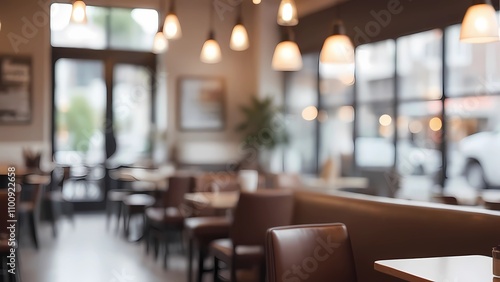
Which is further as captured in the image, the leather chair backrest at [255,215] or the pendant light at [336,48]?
the leather chair backrest at [255,215]

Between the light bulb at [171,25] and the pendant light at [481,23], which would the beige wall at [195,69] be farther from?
the pendant light at [481,23]

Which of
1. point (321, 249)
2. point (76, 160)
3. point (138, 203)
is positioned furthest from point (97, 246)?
point (321, 249)

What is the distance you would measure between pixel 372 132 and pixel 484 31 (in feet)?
18.5

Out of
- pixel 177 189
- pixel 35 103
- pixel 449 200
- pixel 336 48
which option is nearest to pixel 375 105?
pixel 177 189

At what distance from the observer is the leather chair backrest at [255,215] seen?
5031 mm

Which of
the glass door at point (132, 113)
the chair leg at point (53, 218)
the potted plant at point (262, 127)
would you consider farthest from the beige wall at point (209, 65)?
the chair leg at point (53, 218)

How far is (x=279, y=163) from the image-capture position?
38.4ft

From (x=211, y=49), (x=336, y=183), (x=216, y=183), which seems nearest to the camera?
(x=211, y=49)

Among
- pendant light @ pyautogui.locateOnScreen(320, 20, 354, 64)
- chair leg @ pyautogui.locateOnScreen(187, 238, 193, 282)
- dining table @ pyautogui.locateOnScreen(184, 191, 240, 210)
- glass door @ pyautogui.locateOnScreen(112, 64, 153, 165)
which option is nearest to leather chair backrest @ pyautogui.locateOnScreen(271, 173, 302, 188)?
dining table @ pyautogui.locateOnScreen(184, 191, 240, 210)

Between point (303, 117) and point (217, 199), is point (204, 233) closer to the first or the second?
point (217, 199)

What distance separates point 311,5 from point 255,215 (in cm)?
628

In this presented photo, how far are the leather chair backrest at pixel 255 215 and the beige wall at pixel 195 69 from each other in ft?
21.6

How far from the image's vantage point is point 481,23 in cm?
369

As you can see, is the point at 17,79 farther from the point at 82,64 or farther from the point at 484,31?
the point at 484,31
